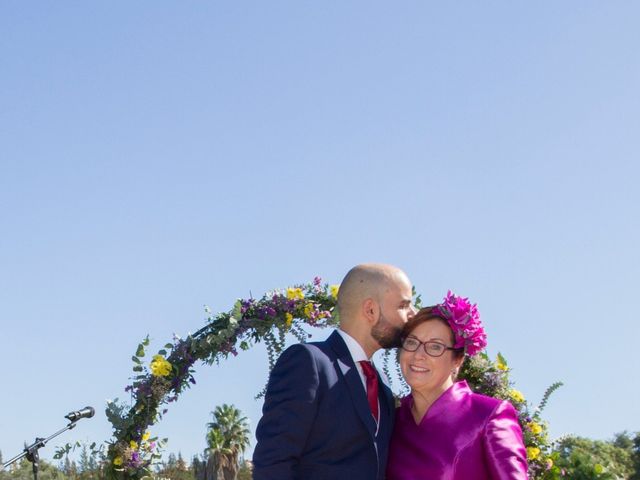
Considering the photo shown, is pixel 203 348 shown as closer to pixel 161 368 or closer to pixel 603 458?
pixel 161 368

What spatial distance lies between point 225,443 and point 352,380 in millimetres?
46995

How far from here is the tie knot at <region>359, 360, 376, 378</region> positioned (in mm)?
4906

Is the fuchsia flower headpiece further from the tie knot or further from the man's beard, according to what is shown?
the tie knot

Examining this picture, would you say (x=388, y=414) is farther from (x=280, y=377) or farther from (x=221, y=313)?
(x=221, y=313)

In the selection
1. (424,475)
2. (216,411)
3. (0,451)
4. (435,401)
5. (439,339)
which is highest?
(216,411)

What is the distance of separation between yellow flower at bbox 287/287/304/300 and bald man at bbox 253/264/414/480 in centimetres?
301

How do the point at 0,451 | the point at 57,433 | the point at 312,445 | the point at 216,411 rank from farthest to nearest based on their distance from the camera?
the point at 216,411, the point at 0,451, the point at 57,433, the point at 312,445

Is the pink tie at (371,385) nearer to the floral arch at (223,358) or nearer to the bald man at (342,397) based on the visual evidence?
the bald man at (342,397)

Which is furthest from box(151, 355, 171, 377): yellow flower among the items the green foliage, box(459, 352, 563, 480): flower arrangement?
the green foliage

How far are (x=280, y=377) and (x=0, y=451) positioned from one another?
79.7ft

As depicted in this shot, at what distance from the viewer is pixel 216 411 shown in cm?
5153

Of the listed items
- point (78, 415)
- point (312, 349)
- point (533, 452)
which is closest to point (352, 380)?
point (312, 349)

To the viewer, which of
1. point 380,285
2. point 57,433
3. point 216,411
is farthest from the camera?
point 216,411

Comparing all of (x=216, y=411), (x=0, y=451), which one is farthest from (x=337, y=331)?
(x=216, y=411)
